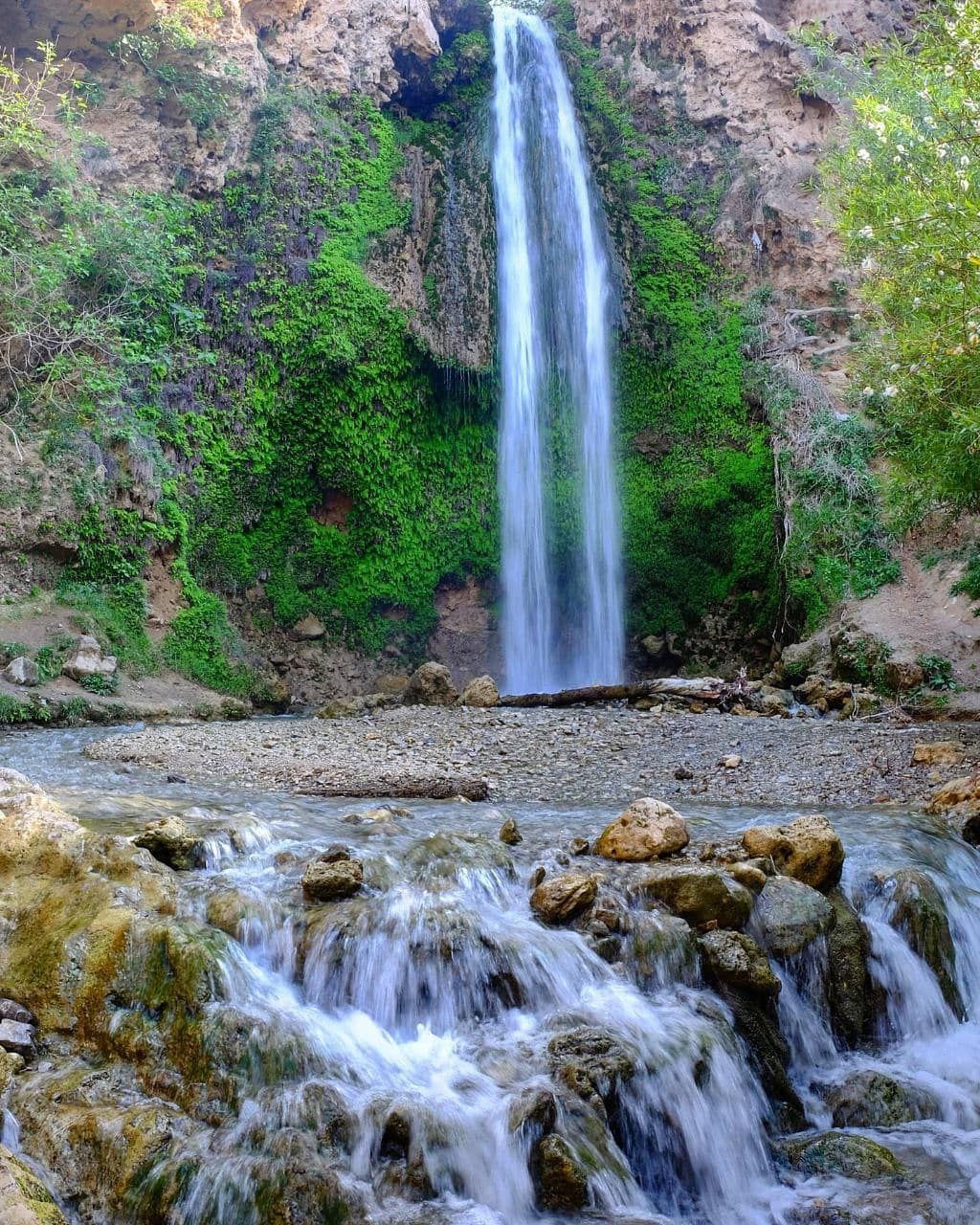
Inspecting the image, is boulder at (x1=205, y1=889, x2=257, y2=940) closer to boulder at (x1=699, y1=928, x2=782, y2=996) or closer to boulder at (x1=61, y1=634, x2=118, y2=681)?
boulder at (x1=699, y1=928, x2=782, y2=996)

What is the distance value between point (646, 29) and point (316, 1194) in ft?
84.0

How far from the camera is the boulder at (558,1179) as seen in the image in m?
3.17

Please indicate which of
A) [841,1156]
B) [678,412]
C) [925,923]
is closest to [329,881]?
[841,1156]

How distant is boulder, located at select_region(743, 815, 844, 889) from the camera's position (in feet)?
16.2

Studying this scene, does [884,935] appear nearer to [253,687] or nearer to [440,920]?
[440,920]

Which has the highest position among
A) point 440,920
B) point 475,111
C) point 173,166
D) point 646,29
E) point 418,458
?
point 646,29

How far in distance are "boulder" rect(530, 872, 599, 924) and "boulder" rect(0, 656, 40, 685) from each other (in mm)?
9768

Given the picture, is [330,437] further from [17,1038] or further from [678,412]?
[17,1038]

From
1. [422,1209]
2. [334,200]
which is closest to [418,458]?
[334,200]

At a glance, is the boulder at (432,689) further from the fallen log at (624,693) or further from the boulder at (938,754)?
the boulder at (938,754)

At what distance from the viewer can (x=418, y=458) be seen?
18.0 metres

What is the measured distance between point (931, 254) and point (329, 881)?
689cm

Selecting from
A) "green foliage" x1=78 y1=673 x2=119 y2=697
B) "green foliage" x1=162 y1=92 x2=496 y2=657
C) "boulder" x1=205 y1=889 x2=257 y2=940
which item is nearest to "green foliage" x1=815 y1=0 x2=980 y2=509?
"boulder" x1=205 y1=889 x2=257 y2=940

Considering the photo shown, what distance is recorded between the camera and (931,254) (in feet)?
24.0
